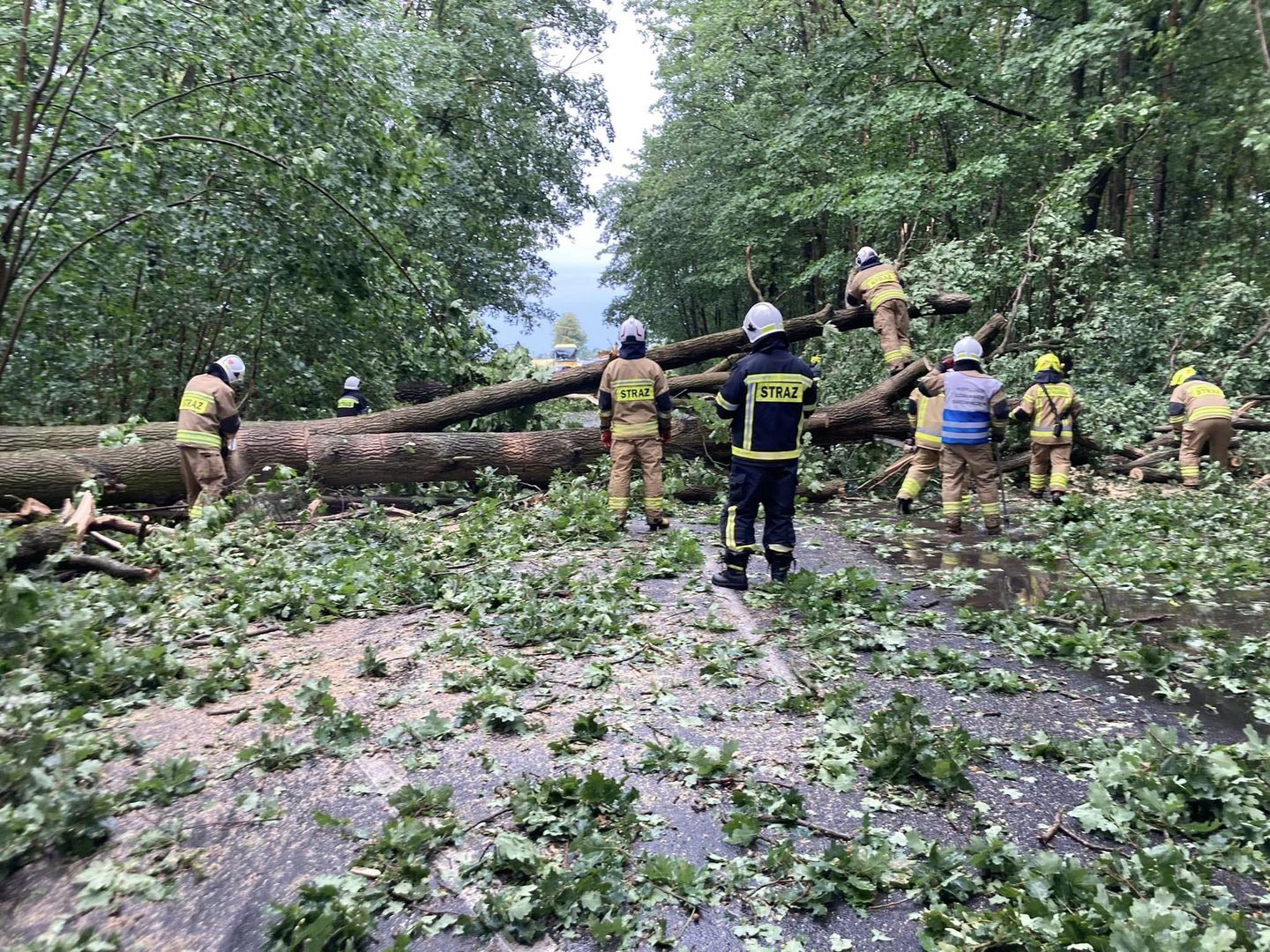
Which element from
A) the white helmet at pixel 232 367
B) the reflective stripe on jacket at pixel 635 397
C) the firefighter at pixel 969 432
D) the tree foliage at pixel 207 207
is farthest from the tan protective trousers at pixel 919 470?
the white helmet at pixel 232 367

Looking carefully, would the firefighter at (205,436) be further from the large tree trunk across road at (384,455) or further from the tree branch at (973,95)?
the tree branch at (973,95)

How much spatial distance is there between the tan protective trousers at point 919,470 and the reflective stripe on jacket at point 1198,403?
13.2ft

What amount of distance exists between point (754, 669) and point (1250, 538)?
5.75m

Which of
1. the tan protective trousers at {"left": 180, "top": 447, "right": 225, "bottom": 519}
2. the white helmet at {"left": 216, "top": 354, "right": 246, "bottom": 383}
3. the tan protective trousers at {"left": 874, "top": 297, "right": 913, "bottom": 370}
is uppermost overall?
the tan protective trousers at {"left": 874, "top": 297, "right": 913, "bottom": 370}

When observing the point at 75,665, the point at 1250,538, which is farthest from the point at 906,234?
the point at 75,665

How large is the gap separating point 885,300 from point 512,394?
446cm

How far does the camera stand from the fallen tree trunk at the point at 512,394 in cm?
752

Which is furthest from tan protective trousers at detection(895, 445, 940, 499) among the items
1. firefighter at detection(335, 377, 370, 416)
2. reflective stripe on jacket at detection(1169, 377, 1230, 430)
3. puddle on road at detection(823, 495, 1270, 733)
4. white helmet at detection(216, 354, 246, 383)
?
white helmet at detection(216, 354, 246, 383)

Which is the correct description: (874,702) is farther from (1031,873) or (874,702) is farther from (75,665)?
(75,665)

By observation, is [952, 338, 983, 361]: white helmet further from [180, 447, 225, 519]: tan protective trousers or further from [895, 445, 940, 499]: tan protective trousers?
[180, 447, 225, 519]: tan protective trousers

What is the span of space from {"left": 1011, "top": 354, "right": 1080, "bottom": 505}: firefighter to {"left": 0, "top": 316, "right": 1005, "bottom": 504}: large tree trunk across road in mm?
1271

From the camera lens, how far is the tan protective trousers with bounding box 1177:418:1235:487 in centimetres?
906

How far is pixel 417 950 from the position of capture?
2061mm

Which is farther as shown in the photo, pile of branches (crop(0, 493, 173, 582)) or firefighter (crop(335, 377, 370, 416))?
firefighter (crop(335, 377, 370, 416))
